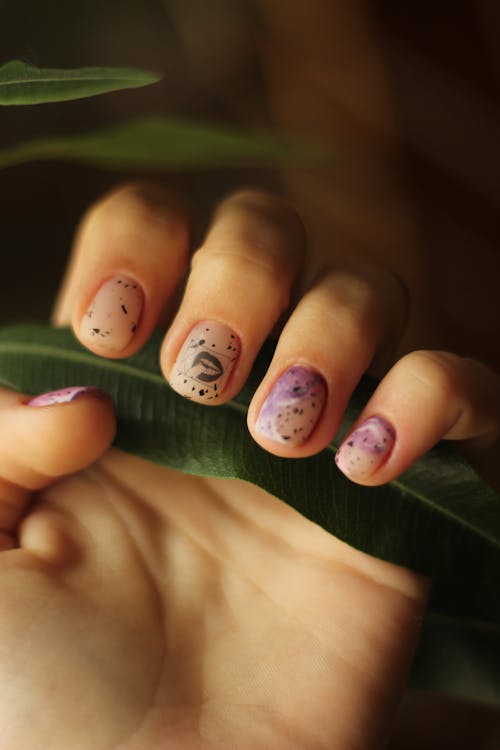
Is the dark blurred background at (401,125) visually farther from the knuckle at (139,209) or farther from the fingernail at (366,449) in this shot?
the fingernail at (366,449)

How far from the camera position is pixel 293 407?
1.39 ft

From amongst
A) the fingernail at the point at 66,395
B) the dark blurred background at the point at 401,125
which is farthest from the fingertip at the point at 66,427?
the dark blurred background at the point at 401,125

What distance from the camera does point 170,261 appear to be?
1.66ft

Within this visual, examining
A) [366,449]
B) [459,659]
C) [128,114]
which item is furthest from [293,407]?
[128,114]

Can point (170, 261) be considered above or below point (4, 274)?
above

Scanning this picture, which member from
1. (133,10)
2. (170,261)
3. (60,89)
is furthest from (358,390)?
(133,10)

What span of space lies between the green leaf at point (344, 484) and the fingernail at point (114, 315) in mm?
26

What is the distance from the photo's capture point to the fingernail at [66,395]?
430mm

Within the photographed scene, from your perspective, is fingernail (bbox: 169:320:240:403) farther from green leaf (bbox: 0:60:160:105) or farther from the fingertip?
green leaf (bbox: 0:60:160:105)

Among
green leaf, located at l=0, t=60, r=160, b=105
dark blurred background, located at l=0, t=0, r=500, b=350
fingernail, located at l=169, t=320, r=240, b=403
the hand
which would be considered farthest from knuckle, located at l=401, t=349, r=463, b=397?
dark blurred background, located at l=0, t=0, r=500, b=350

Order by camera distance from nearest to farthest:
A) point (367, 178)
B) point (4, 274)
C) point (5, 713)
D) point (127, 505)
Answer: point (5, 713)
point (127, 505)
point (4, 274)
point (367, 178)

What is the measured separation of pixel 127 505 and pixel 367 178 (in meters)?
0.87

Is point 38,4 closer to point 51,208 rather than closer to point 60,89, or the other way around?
point 60,89

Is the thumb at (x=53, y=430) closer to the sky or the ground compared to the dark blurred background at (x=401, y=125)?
closer to the ground
